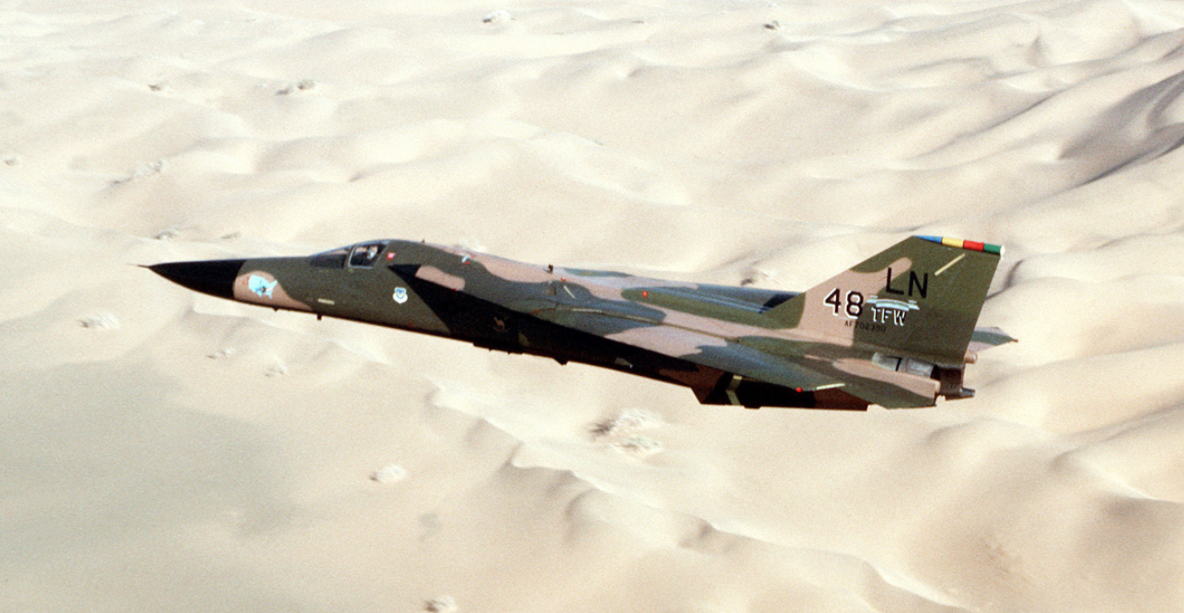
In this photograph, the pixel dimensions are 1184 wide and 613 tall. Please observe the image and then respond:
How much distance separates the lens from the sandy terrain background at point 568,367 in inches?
525

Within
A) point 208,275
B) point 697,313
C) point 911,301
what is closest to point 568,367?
point 697,313

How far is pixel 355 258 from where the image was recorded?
637 inches

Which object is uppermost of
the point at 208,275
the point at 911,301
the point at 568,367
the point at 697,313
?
the point at 911,301

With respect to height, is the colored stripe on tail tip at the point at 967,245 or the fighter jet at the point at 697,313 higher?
the colored stripe on tail tip at the point at 967,245

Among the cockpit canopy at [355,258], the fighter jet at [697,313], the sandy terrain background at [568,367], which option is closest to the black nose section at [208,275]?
the fighter jet at [697,313]

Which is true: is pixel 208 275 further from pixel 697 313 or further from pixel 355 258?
pixel 697 313

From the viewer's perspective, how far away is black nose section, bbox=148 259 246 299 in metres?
16.1

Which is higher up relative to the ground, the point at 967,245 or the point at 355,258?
the point at 967,245

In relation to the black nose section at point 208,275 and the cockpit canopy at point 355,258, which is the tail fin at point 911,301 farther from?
the black nose section at point 208,275

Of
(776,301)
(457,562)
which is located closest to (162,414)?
(457,562)

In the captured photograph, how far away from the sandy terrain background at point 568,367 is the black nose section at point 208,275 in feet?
5.88

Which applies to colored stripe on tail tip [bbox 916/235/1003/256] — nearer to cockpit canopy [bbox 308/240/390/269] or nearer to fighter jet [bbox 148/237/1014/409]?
fighter jet [bbox 148/237/1014/409]

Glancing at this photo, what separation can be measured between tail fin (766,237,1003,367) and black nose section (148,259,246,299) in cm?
823

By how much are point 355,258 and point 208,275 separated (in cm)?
218
